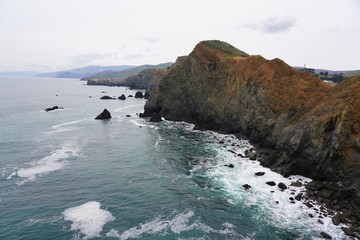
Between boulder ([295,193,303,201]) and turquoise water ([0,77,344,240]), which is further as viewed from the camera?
boulder ([295,193,303,201])

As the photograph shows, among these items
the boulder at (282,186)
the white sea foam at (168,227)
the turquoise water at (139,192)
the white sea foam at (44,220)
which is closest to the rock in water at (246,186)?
the turquoise water at (139,192)

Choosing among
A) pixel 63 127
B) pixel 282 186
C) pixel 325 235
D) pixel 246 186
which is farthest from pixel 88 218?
pixel 63 127

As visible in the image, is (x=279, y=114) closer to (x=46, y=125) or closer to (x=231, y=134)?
(x=231, y=134)

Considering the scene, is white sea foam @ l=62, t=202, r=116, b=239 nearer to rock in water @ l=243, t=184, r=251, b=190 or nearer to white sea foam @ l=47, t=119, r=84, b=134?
rock in water @ l=243, t=184, r=251, b=190

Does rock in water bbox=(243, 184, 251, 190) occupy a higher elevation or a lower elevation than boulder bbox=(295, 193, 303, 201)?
lower

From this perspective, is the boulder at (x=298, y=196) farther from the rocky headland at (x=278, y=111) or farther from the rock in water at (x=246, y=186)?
the rock in water at (x=246, y=186)

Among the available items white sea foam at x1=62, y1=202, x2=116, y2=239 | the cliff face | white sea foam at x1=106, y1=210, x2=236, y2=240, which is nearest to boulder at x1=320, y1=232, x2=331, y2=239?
white sea foam at x1=106, y1=210, x2=236, y2=240

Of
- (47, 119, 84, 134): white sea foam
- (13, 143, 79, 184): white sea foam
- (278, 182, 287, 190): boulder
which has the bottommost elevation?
(13, 143, 79, 184): white sea foam
